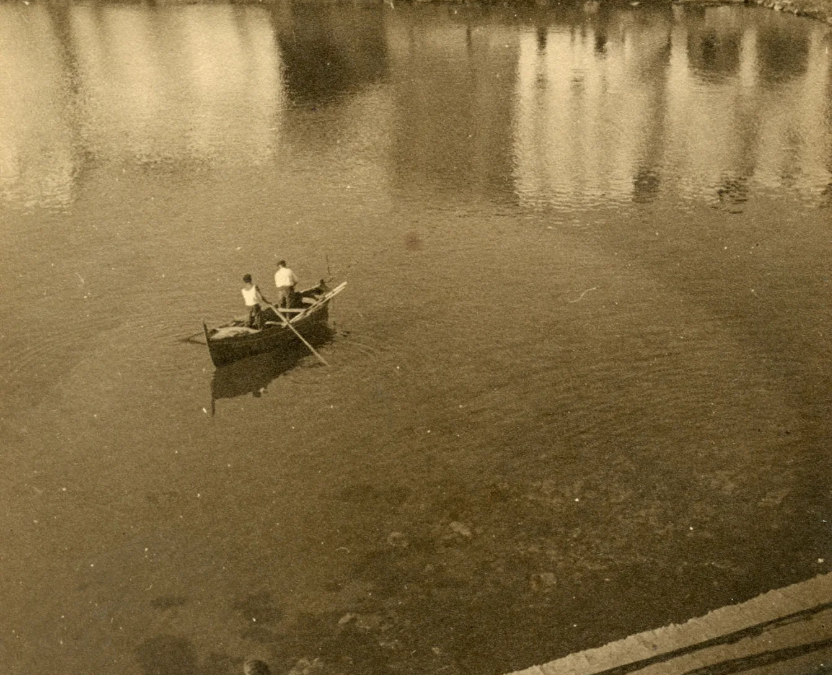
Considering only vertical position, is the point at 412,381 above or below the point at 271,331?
below

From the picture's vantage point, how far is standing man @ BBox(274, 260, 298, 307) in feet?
68.6

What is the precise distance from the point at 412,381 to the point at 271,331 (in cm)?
356

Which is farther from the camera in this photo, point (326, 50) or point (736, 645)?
point (326, 50)

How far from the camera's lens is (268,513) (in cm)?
1570

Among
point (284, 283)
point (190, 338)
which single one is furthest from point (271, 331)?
point (190, 338)

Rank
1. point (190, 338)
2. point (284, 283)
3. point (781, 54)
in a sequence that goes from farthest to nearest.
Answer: point (781, 54) → point (284, 283) → point (190, 338)

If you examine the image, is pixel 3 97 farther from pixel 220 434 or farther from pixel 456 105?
pixel 220 434

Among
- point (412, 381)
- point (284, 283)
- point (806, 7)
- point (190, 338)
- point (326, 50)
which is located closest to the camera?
point (412, 381)

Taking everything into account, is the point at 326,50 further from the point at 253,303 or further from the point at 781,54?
the point at 253,303

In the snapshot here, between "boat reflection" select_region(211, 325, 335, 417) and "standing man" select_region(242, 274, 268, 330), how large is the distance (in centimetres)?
78

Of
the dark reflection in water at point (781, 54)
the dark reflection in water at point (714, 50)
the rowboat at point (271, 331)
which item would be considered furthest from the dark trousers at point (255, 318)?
the dark reflection in water at point (714, 50)

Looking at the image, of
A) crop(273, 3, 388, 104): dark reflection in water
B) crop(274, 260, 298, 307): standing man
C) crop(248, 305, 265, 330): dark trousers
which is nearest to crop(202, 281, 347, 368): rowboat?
crop(248, 305, 265, 330): dark trousers

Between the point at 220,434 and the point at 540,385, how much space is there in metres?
6.97

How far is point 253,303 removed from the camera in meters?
20.1
